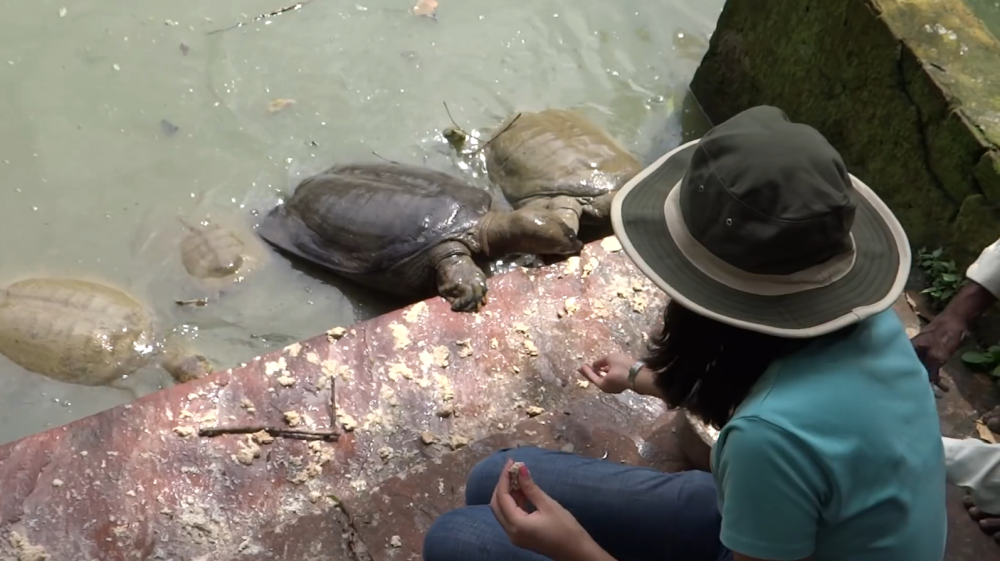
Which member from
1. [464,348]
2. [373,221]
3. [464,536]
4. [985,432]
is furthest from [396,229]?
[985,432]

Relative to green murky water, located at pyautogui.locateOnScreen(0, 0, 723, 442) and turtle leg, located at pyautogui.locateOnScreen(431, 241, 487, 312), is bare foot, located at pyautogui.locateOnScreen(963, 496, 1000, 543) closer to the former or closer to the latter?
turtle leg, located at pyautogui.locateOnScreen(431, 241, 487, 312)

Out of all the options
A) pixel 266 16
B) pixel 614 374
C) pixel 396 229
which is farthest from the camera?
pixel 266 16

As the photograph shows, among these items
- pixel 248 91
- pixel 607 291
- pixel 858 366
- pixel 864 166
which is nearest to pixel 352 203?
pixel 248 91

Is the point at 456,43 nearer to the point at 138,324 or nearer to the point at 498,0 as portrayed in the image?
the point at 498,0

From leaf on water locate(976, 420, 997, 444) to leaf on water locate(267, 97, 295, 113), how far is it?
3.44 metres

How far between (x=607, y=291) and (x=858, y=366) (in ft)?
5.59

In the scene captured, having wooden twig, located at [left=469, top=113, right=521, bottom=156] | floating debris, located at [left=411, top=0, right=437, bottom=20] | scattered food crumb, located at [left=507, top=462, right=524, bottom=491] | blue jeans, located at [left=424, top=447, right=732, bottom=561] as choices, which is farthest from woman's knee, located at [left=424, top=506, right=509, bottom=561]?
floating debris, located at [left=411, top=0, right=437, bottom=20]

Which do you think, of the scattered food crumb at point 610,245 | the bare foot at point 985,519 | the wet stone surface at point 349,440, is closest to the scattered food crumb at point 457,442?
the wet stone surface at point 349,440

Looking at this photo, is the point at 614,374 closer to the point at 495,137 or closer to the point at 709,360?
the point at 709,360

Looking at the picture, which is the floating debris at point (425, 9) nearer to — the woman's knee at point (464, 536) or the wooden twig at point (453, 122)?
the wooden twig at point (453, 122)

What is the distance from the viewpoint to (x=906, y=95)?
2922mm

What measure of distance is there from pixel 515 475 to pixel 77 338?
92.6 inches

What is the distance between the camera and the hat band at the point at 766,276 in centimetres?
114

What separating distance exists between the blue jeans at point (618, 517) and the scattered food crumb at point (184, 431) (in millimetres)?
962
